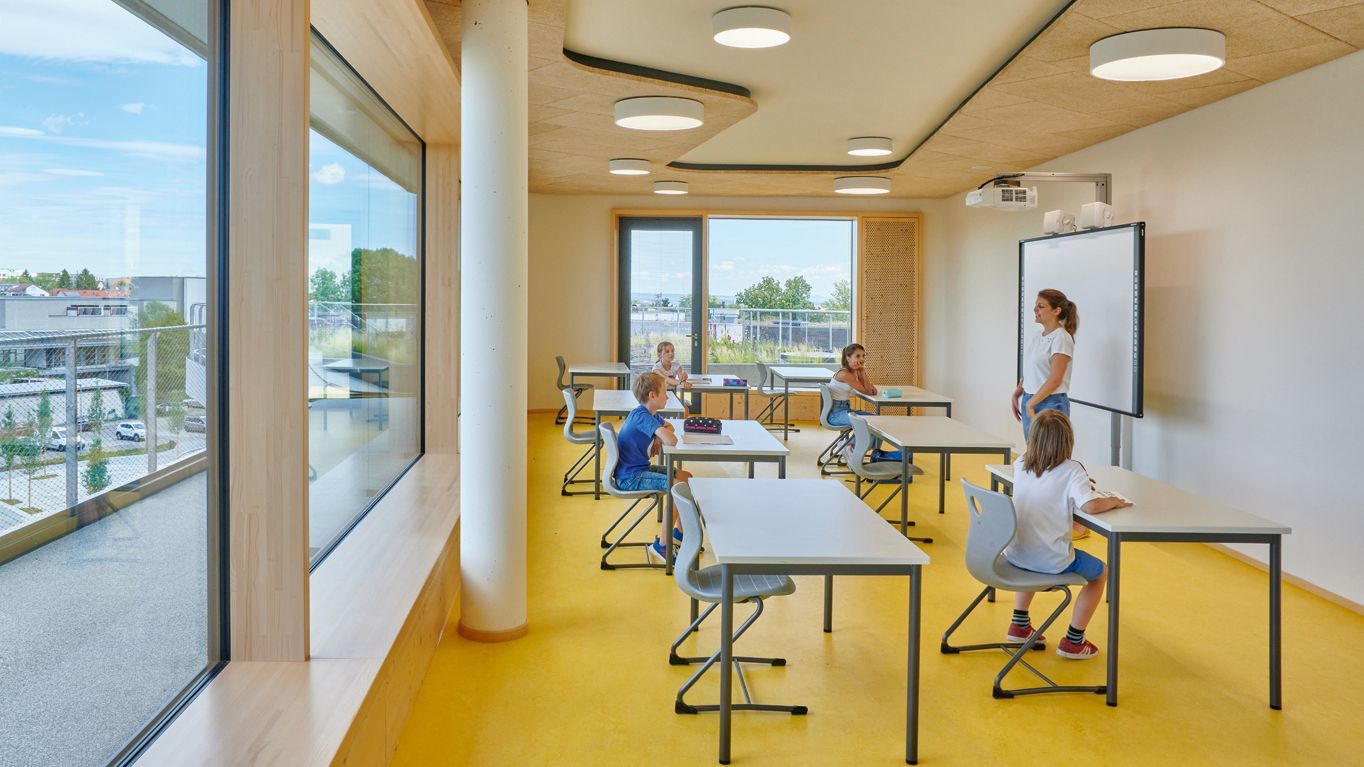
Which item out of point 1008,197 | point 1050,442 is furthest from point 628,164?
point 1050,442

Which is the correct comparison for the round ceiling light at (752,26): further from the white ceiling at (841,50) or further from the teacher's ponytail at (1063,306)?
the teacher's ponytail at (1063,306)

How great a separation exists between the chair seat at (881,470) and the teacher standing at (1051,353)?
92 centimetres

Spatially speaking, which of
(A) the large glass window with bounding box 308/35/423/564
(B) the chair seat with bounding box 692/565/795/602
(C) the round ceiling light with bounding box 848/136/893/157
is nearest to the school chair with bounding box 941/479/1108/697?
(B) the chair seat with bounding box 692/565/795/602

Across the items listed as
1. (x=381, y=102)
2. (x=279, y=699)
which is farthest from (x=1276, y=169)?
(x=279, y=699)

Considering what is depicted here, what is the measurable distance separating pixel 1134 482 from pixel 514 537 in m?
2.87

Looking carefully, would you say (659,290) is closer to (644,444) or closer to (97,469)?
(644,444)

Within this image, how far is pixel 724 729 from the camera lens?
322 centimetres

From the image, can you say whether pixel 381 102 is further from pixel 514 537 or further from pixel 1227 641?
pixel 1227 641

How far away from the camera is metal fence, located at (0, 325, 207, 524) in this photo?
203cm

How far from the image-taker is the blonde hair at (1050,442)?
3912 millimetres

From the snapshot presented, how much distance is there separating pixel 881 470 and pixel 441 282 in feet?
12.2

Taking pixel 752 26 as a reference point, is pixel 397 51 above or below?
below

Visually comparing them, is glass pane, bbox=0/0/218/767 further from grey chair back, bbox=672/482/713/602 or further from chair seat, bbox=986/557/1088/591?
chair seat, bbox=986/557/1088/591

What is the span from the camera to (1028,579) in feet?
12.8
